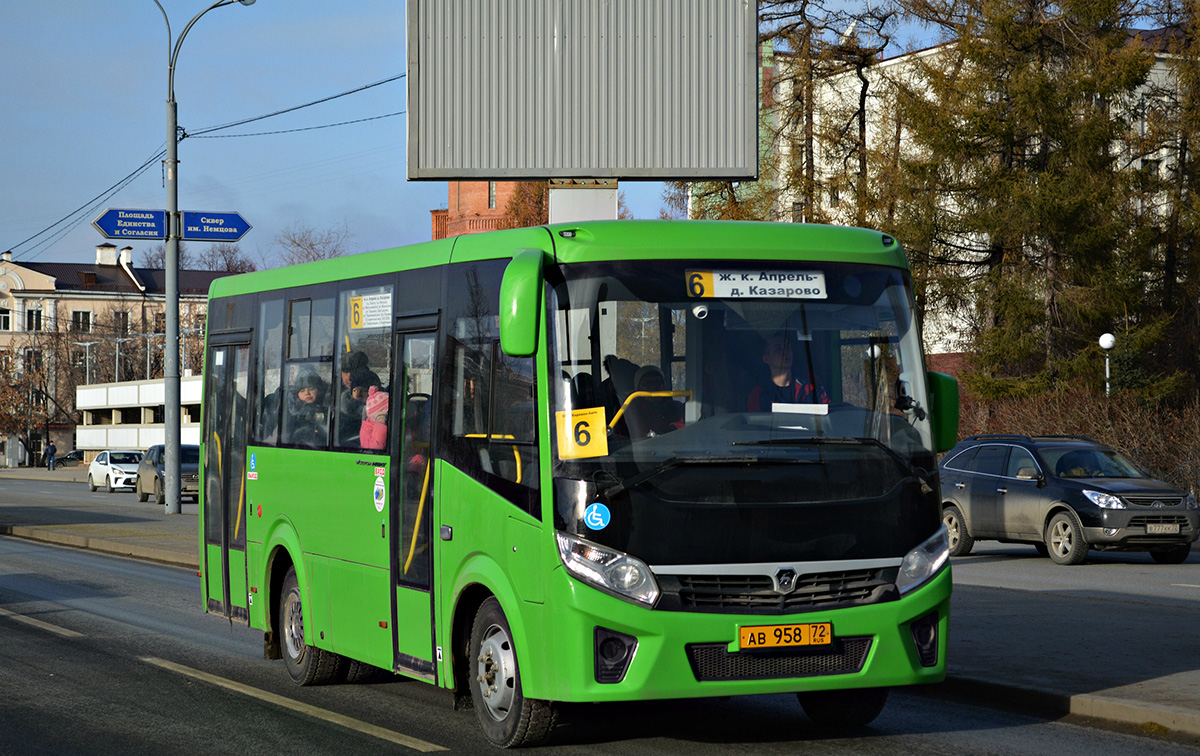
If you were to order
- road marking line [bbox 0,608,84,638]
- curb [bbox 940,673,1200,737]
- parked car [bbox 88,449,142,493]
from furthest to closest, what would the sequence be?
parked car [bbox 88,449,142,493], road marking line [bbox 0,608,84,638], curb [bbox 940,673,1200,737]

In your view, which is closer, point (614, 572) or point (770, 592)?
point (614, 572)

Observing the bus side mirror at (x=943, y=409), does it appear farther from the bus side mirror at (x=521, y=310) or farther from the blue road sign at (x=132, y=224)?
the blue road sign at (x=132, y=224)

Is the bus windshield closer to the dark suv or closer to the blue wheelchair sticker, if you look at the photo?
the blue wheelchair sticker

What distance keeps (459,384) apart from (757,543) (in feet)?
6.37

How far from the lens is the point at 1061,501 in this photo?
19.1 meters

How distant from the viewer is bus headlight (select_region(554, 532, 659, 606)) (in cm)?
671

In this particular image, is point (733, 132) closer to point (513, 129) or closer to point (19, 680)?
point (513, 129)

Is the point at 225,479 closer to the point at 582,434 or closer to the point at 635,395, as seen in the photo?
the point at 582,434

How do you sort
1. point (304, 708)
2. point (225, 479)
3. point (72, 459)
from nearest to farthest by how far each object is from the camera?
point (304, 708) → point (225, 479) → point (72, 459)

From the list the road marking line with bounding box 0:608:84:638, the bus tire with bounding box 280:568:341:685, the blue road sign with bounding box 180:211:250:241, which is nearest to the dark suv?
the bus tire with bounding box 280:568:341:685

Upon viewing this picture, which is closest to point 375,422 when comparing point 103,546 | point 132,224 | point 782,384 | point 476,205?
point 782,384

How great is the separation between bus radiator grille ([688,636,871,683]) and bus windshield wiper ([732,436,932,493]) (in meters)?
0.86

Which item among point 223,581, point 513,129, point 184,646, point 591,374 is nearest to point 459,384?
point 591,374

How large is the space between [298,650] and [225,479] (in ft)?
5.87
